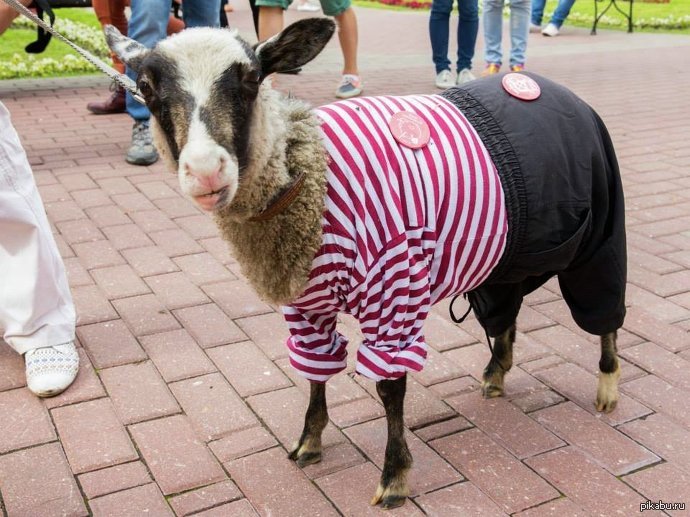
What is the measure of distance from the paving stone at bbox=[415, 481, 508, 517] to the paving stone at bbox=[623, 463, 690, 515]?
0.47 m

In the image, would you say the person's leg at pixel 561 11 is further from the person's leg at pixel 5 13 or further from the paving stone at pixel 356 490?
the paving stone at pixel 356 490

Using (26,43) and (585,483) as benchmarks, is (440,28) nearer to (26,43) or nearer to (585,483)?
(26,43)

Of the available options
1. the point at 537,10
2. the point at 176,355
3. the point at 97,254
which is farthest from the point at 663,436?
the point at 537,10

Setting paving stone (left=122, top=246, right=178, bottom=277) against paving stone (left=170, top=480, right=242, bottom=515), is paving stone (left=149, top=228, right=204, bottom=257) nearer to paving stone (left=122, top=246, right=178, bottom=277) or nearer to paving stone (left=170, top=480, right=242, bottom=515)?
paving stone (left=122, top=246, right=178, bottom=277)

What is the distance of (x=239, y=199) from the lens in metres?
2.20

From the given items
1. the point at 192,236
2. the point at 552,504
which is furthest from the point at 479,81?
the point at 192,236

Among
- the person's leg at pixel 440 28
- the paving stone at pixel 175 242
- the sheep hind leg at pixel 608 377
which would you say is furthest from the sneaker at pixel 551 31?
the sheep hind leg at pixel 608 377

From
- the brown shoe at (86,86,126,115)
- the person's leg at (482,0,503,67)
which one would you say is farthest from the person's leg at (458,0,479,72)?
the brown shoe at (86,86,126,115)

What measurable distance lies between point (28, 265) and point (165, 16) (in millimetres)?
2757

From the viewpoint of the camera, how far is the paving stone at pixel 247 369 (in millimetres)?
3098

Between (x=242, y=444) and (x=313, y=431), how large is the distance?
10.7 inches

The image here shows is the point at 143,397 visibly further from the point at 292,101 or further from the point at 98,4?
the point at 98,4

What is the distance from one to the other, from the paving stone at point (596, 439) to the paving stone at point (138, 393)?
4.62 ft

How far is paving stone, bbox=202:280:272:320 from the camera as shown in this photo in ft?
12.1
